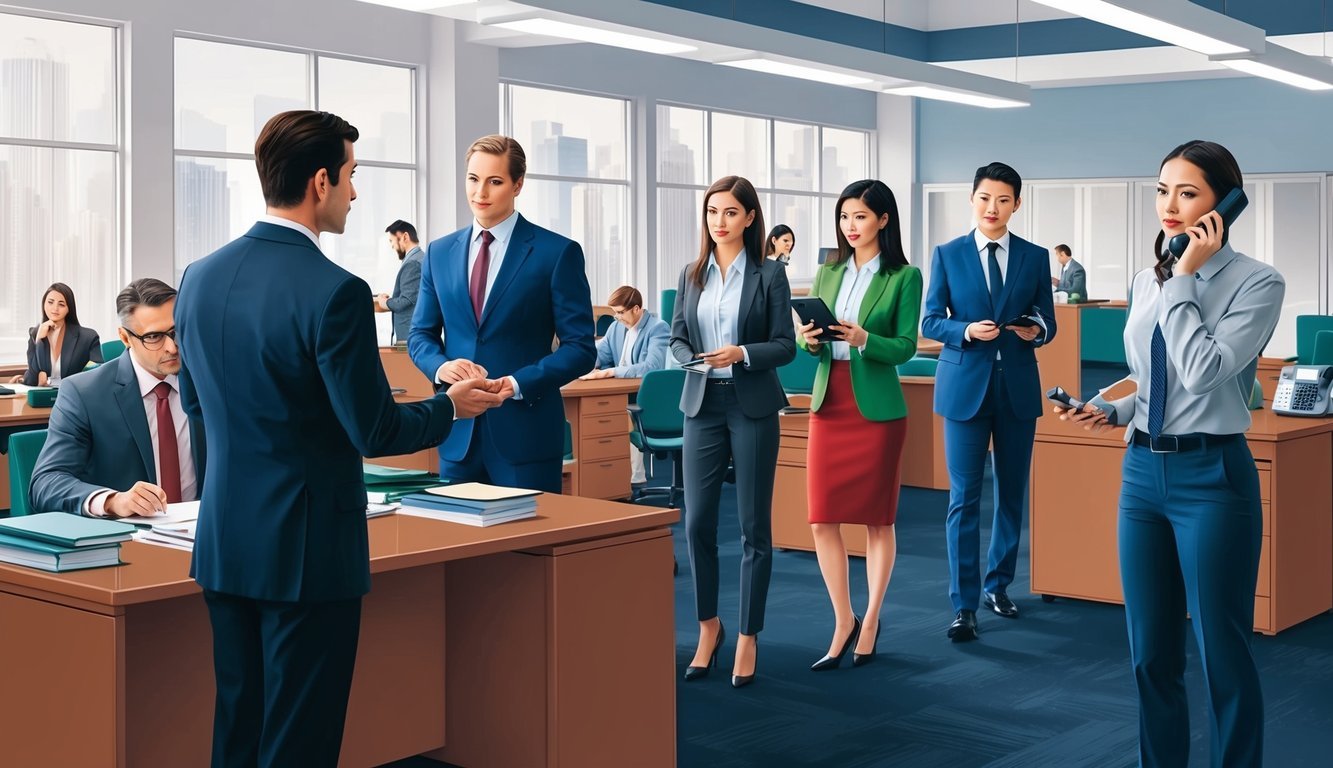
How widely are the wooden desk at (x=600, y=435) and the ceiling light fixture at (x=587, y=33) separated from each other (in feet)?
6.87

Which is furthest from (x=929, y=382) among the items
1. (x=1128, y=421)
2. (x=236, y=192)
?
(x=236, y=192)

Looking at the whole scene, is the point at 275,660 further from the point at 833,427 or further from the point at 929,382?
the point at 929,382

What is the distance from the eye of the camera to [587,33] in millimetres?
8516

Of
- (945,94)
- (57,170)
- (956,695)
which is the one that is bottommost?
(956,695)

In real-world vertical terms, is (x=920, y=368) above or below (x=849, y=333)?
below

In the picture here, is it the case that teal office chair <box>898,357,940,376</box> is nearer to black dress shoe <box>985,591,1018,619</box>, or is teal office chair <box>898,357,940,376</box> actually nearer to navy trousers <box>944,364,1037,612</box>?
black dress shoe <box>985,591,1018,619</box>

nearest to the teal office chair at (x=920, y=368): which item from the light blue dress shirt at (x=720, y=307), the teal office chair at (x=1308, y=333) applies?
the teal office chair at (x=1308, y=333)

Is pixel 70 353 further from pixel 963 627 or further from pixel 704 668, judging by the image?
pixel 963 627

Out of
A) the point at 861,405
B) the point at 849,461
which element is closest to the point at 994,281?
the point at 861,405

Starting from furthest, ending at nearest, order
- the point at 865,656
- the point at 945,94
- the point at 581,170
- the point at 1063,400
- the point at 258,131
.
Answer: the point at 581,170
the point at 258,131
the point at 945,94
the point at 865,656
the point at 1063,400

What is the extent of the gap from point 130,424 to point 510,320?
1029mm

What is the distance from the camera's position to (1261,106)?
17.9m

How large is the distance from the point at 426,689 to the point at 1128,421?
1.91 meters

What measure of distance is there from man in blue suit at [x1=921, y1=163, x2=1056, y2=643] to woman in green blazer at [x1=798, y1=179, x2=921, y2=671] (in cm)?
56
